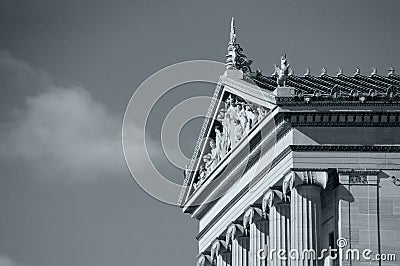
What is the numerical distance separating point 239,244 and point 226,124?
844 centimetres

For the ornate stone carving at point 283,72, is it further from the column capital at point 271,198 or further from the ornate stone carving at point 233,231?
the ornate stone carving at point 233,231

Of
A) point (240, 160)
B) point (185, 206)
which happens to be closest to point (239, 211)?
point (240, 160)

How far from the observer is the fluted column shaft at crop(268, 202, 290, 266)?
11756 cm

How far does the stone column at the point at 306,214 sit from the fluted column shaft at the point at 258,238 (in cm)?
1051

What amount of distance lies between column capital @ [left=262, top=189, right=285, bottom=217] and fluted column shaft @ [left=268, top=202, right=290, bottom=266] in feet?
0.97

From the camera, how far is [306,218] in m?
114

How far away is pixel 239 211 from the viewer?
130000 millimetres

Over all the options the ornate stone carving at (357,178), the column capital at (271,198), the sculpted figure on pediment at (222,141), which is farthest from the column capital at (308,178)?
the sculpted figure on pediment at (222,141)

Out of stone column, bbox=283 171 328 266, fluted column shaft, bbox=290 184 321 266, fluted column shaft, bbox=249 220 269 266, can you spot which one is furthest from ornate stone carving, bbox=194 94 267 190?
fluted column shaft, bbox=290 184 321 266

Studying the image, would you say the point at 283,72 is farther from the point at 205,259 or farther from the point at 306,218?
the point at 205,259

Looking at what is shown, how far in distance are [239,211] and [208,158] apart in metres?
11.5

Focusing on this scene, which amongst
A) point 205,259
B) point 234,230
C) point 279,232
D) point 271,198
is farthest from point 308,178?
point 205,259

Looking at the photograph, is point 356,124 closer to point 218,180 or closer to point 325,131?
point 325,131

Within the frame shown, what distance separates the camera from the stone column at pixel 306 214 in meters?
114
